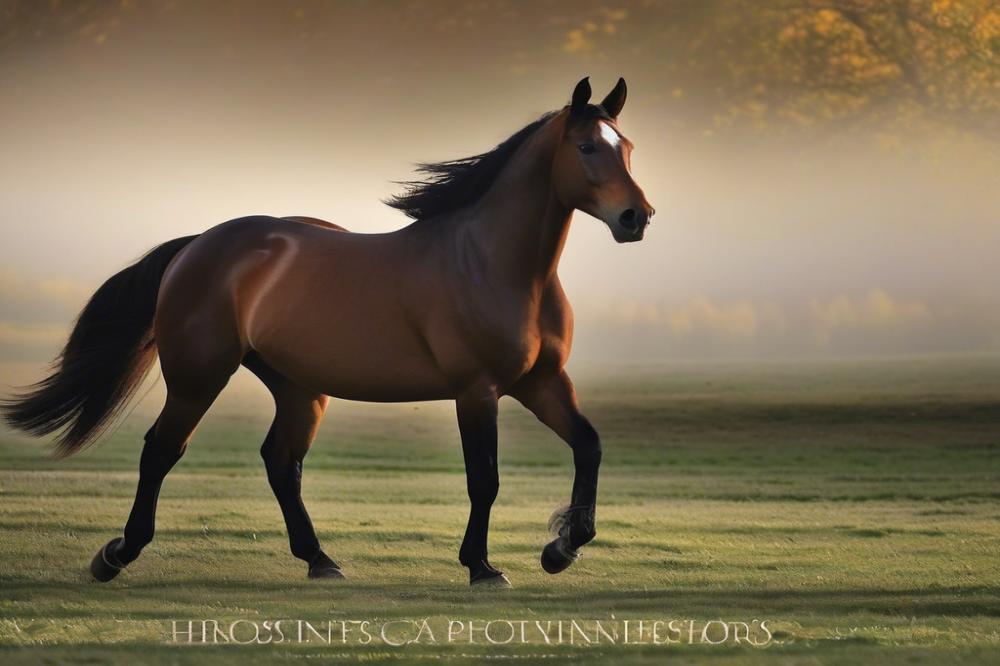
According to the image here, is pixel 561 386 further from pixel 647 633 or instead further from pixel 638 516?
pixel 638 516

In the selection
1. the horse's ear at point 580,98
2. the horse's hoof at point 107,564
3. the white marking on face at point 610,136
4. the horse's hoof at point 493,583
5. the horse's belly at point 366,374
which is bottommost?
the horse's hoof at point 107,564

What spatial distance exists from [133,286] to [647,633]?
4174 millimetres

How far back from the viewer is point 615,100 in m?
6.75

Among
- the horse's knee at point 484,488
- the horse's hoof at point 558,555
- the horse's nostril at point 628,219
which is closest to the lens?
the horse's nostril at point 628,219

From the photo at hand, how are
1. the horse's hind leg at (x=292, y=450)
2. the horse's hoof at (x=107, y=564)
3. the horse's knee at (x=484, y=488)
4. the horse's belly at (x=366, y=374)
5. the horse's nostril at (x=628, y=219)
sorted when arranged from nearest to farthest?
1. the horse's nostril at (x=628, y=219)
2. the horse's knee at (x=484, y=488)
3. the horse's belly at (x=366, y=374)
4. the horse's hoof at (x=107, y=564)
5. the horse's hind leg at (x=292, y=450)

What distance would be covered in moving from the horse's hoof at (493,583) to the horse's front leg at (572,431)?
44 centimetres

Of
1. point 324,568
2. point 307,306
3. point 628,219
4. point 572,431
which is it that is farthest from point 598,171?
point 324,568

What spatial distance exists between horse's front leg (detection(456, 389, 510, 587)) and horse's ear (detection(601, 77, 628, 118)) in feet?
5.33

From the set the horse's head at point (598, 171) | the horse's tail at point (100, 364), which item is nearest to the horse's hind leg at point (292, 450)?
the horse's tail at point (100, 364)

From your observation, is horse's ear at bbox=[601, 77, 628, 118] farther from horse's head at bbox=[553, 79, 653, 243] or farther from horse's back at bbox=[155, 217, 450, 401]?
horse's back at bbox=[155, 217, 450, 401]

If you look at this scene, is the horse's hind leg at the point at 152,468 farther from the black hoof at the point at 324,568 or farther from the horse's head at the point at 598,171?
the horse's head at the point at 598,171

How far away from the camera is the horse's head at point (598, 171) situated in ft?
20.6

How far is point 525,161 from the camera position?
674 cm

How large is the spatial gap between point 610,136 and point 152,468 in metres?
3.27
